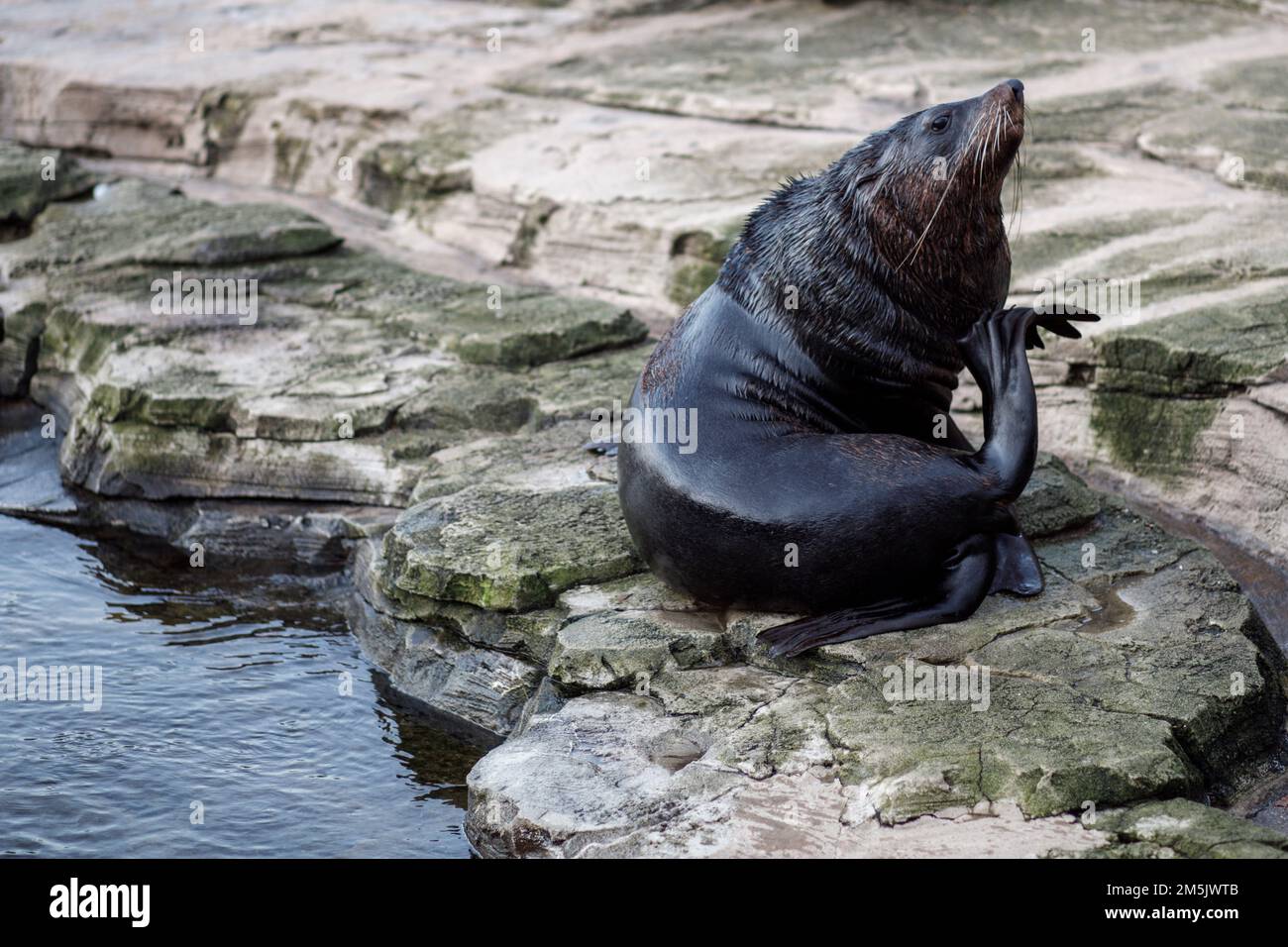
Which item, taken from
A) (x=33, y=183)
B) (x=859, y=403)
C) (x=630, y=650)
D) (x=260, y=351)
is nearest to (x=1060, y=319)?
(x=859, y=403)

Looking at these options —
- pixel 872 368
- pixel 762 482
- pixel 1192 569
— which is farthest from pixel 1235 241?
pixel 762 482

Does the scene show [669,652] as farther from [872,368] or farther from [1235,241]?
[1235,241]

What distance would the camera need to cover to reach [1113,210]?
7414 millimetres

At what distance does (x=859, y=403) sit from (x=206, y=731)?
7.62ft

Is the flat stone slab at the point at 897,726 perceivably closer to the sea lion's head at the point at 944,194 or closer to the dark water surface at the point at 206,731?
the dark water surface at the point at 206,731

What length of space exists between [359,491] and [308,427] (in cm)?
36

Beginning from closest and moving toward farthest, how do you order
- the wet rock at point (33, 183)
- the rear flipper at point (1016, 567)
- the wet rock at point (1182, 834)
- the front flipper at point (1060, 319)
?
Answer: the wet rock at point (1182, 834) < the front flipper at point (1060, 319) < the rear flipper at point (1016, 567) < the wet rock at point (33, 183)

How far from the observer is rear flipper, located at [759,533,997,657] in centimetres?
466

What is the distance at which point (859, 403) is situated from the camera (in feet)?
16.4

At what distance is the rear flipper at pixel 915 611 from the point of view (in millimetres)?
4664

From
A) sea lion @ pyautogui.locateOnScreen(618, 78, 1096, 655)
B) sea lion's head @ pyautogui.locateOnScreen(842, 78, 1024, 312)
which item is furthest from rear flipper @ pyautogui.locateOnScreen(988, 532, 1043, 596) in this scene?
sea lion's head @ pyautogui.locateOnScreen(842, 78, 1024, 312)

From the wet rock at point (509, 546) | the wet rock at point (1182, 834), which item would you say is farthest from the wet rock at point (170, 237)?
the wet rock at point (1182, 834)

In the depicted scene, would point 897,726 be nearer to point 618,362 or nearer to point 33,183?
point 618,362

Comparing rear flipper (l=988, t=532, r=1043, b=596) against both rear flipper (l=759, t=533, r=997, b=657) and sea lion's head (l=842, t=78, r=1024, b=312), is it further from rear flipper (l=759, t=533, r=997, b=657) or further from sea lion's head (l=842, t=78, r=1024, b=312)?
sea lion's head (l=842, t=78, r=1024, b=312)
